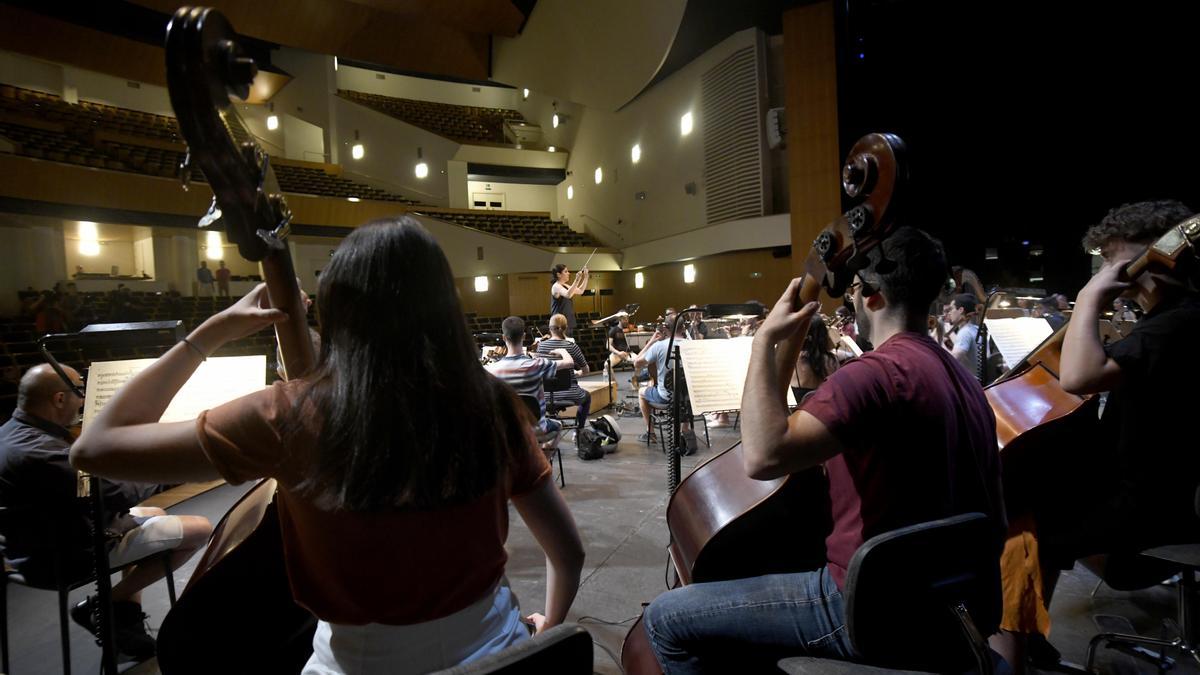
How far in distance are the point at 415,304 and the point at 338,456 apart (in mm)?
247

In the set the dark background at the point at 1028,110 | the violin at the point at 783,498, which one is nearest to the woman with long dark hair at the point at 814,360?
the violin at the point at 783,498

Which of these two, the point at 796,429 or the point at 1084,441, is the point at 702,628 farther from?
the point at 1084,441

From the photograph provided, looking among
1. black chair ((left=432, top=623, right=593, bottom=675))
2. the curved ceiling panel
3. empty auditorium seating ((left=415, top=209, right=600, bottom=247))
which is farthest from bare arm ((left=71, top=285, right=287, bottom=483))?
empty auditorium seating ((left=415, top=209, right=600, bottom=247))

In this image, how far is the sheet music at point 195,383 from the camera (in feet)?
5.62

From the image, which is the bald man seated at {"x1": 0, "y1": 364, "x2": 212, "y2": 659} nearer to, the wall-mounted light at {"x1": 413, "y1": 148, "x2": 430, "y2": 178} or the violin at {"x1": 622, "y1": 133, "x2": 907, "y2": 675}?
the violin at {"x1": 622, "y1": 133, "x2": 907, "y2": 675}

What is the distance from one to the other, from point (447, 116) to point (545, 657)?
2306 cm

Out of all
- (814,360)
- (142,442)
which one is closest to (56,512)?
(142,442)

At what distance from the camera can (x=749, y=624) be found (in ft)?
3.91

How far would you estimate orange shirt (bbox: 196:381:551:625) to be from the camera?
2.57 ft

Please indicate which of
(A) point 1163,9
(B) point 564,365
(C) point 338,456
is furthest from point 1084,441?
(A) point 1163,9

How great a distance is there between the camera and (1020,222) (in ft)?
33.7

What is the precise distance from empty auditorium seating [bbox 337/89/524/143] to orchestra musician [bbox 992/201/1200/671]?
20.0m

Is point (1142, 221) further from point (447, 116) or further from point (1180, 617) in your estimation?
point (447, 116)

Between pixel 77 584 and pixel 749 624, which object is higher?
pixel 749 624
